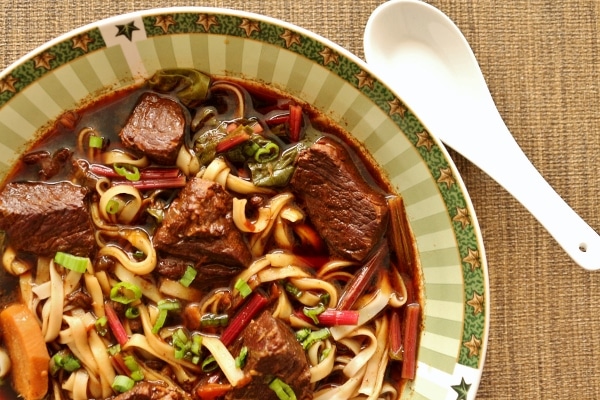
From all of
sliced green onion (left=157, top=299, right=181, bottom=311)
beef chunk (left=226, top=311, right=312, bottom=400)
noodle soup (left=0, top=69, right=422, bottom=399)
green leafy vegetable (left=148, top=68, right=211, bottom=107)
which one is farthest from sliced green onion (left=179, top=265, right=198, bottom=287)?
green leafy vegetable (left=148, top=68, right=211, bottom=107)

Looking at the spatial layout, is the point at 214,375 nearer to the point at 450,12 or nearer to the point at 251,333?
the point at 251,333

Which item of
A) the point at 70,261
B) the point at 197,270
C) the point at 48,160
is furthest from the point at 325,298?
the point at 48,160

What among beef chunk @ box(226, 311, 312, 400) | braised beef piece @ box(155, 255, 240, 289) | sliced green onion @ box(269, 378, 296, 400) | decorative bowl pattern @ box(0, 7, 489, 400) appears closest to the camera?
decorative bowl pattern @ box(0, 7, 489, 400)

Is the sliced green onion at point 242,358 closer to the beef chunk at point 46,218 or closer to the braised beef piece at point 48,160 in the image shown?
the beef chunk at point 46,218

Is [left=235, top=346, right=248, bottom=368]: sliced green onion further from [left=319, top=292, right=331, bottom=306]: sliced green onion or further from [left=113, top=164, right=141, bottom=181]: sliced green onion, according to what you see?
[left=113, top=164, right=141, bottom=181]: sliced green onion

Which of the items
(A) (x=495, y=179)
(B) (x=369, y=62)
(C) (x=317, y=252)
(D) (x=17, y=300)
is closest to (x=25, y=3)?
(D) (x=17, y=300)

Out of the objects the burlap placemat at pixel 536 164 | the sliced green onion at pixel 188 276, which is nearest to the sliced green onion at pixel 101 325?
the sliced green onion at pixel 188 276
